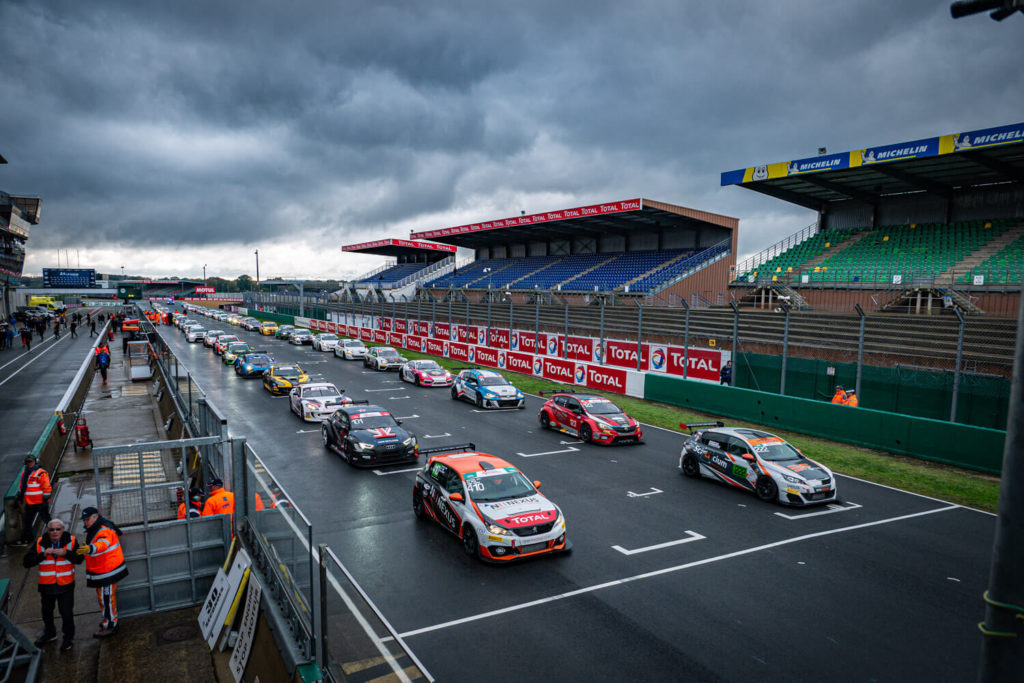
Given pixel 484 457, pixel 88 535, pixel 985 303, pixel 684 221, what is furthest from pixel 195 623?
pixel 684 221

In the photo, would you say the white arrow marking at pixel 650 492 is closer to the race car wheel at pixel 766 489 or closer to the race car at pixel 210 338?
the race car wheel at pixel 766 489

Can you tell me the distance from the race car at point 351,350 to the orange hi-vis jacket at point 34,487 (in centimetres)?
2879

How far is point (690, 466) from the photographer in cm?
1491

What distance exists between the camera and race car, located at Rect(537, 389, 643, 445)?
59.3 ft

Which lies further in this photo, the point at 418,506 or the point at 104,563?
the point at 418,506

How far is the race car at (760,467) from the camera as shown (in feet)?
41.9

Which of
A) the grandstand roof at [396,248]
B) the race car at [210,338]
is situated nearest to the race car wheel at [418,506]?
the race car at [210,338]

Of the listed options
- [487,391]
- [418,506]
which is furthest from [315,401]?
[418,506]

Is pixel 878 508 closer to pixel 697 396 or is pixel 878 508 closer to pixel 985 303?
pixel 697 396

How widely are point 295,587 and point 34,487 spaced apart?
8582mm

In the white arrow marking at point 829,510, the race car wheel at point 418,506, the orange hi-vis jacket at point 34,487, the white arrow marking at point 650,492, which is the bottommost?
the white arrow marking at point 650,492

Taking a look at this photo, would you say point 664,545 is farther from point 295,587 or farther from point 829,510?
point 295,587

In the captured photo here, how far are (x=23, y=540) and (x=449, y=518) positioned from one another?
26.2 feet

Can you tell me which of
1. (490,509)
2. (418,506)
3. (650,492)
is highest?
(490,509)
